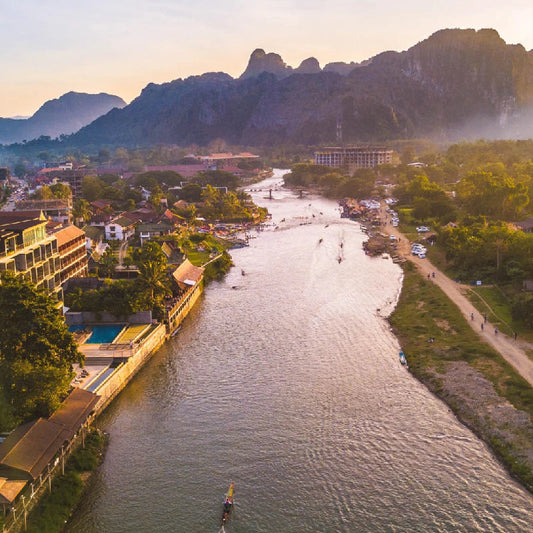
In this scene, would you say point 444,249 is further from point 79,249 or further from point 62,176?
point 62,176

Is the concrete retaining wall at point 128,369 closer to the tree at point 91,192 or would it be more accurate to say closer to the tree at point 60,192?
the tree at point 60,192

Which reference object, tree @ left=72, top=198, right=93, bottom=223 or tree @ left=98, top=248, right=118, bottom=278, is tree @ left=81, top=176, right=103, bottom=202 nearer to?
tree @ left=72, top=198, right=93, bottom=223

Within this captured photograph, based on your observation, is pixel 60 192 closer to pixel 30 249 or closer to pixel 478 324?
pixel 30 249

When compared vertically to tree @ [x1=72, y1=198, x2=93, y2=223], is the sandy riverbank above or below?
below

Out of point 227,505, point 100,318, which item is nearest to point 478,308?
point 100,318

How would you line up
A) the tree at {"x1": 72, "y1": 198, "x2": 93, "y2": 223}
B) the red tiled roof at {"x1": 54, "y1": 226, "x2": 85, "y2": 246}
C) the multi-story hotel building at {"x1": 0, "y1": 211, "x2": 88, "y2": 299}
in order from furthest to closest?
the tree at {"x1": 72, "y1": 198, "x2": 93, "y2": 223} → the red tiled roof at {"x1": 54, "y1": 226, "x2": 85, "y2": 246} → the multi-story hotel building at {"x1": 0, "y1": 211, "x2": 88, "y2": 299}

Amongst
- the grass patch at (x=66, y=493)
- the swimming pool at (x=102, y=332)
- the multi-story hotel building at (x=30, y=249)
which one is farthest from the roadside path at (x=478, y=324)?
the multi-story hotel building at (x=30, y=249)

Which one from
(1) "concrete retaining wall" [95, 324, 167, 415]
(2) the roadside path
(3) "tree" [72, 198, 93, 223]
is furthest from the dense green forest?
(3) "tree" [72, 198, 93, 223]
